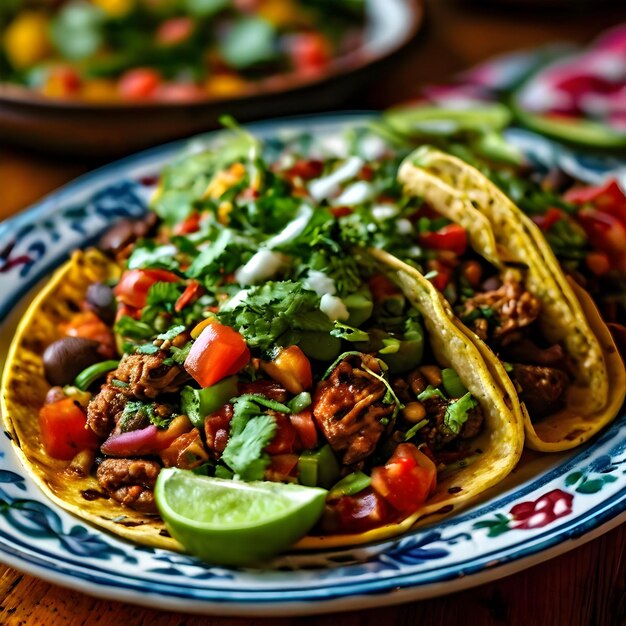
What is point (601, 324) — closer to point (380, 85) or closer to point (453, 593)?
point (453, 593)

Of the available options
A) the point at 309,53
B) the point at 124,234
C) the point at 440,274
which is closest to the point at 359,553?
the point at 440,274

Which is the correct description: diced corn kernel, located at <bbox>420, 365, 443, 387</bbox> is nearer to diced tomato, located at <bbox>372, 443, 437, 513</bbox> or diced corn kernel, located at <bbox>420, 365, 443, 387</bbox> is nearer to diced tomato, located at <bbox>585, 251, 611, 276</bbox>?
diced tomato, located at <bbox>372, 443, 437, 513</bbox>

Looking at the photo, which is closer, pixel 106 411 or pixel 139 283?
pixel 106 411

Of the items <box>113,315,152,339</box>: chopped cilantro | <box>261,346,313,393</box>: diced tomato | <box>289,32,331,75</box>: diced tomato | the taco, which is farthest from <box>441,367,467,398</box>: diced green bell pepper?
<box>289,32,331,75</box>: diced tomato

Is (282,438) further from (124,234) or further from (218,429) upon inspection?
(124,234)

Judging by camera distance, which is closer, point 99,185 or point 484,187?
point 484,187

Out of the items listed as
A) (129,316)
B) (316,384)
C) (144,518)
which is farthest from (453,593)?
(129,316)
